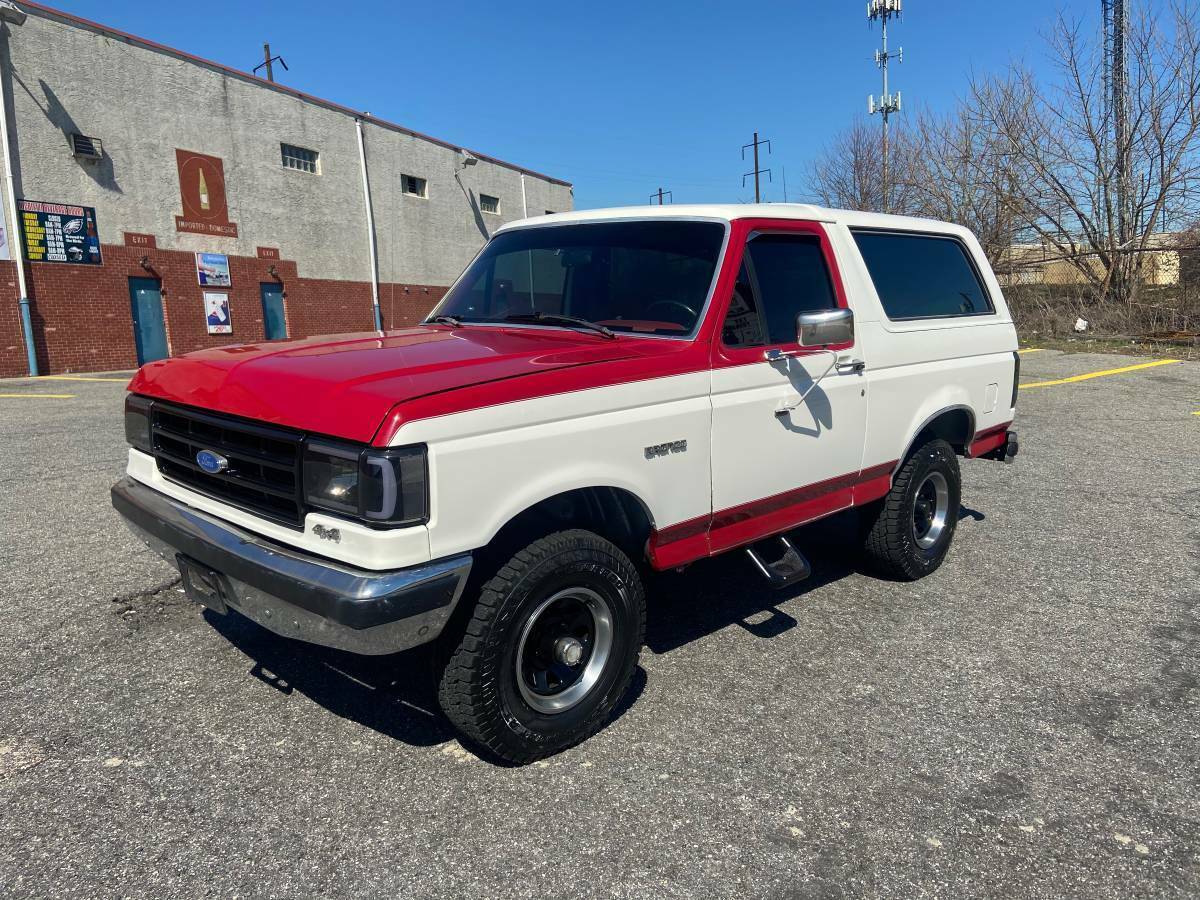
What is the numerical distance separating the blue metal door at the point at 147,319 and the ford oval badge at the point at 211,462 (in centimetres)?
1958

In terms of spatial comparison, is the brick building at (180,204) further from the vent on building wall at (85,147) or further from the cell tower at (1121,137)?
the cell tower at (1121,137)

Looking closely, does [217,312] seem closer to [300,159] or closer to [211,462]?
[300,159]

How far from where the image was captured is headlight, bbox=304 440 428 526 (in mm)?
2328

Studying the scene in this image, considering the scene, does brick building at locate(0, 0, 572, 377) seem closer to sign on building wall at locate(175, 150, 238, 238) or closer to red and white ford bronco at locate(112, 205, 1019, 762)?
sign on building wall at locate(175, 150, 238, 238)

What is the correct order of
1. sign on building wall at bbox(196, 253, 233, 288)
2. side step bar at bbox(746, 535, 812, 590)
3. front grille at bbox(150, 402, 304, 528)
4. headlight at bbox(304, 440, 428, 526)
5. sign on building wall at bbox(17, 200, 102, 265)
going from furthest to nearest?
sign on building wall at bbox(196, 253, 233, 288) < sign on building wall at bbox(17, 200, 102, 265) < side step bar at bbox(746, 535, 812, 590) < front grille at bbox(150, 402, 304, 528) < headlight at bbox(304, 440, 428, 526)

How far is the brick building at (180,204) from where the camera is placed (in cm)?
1755

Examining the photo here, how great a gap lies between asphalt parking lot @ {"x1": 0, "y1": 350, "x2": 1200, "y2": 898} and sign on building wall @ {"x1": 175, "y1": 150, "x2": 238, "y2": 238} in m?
18.6

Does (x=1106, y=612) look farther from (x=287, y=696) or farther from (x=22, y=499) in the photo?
(x=22, y=499)

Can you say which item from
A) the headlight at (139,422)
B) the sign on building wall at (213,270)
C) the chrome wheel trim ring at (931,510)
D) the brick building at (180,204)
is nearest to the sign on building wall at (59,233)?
the brick building at (180,204)

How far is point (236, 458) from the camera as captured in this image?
276 centimetres

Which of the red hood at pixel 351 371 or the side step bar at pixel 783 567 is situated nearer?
the red hood at pixel 351 371

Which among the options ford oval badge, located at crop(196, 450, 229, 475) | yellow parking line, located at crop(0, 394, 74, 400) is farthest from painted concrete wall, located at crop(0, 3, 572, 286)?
ford oval badge, located at crop(196, 450, 229, 475)

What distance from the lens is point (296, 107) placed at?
2317 centimetres

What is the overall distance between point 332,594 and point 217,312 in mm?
22146
